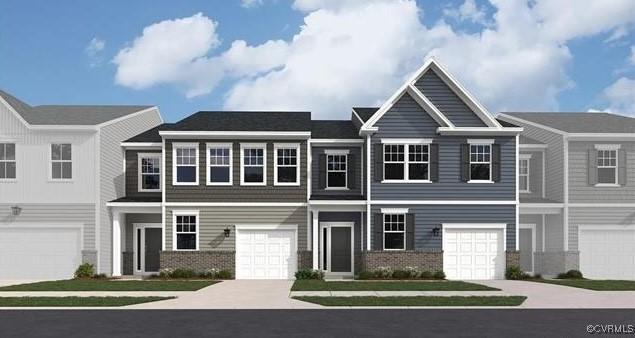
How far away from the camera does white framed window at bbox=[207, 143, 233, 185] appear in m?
31.9

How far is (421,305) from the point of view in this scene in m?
19.3

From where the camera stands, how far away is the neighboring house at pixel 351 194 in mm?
31094

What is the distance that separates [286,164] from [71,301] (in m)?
13.6

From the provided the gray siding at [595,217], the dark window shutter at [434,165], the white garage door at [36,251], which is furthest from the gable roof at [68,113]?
the gray siding at [595,217]

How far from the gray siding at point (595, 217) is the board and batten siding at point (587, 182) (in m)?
0.43

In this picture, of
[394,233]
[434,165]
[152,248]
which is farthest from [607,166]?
[152,248]

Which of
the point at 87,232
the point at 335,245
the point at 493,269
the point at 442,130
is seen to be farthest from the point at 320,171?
the point at 87,232

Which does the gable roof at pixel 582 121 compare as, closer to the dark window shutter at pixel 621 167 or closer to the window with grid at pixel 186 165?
the dark window shutter at pixel 621 167

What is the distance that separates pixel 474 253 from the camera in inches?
1233

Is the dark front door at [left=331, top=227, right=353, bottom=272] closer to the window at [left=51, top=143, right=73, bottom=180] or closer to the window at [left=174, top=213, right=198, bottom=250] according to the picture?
the window at [left=174, top=213, right=198, bottom=250]

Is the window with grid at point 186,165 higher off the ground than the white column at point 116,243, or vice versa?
the window with grid at point 186,165

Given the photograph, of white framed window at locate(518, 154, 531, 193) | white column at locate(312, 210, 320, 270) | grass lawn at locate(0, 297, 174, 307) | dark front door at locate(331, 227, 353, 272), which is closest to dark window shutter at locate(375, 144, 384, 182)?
dark front door at locate(331, 227, 353, 272)

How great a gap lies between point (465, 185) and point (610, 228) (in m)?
8.05

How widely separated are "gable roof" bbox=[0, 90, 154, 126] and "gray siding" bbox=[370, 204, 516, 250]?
13.9 m
